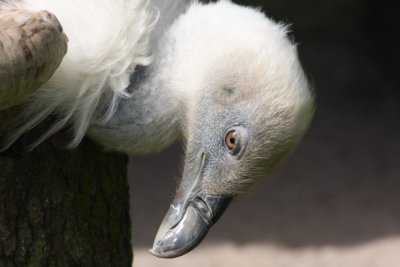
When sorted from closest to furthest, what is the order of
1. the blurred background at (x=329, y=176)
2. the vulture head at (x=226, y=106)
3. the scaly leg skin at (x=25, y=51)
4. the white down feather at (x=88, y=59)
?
1. the scaly leg skin at (x=25, y=51)
2. the white down feather at (x=88, y=59)
3. the vulture head at (x=226, y=106)
4. the blurred background at (x=329, y=176)

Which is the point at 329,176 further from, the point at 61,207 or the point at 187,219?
the point at 61,207

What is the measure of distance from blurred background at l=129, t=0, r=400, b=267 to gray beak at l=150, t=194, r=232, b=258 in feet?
5.98

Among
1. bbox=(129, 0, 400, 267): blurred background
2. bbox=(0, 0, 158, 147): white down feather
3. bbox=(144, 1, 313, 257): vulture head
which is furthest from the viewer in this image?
bbox=(129, 0, 400, 267): blurred background

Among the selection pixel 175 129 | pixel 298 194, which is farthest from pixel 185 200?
pixel 298 194

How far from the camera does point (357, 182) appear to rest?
6.90 meters

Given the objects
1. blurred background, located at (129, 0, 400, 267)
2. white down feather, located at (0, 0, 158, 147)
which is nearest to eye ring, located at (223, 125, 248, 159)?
white down feather, located at (0, 0, 158, 147)

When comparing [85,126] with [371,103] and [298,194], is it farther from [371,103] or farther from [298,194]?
[371,103]

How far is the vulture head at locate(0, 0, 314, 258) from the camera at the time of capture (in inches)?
109

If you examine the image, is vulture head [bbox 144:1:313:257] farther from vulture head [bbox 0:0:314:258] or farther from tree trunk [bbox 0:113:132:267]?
tree trunk [bbox 0:113:132:267]

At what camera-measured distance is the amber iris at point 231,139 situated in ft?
9.67

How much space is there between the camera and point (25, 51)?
2.40 m

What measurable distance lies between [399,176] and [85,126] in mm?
4599

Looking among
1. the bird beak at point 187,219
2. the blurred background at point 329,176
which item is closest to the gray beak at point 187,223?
the bird beak at point 187,219

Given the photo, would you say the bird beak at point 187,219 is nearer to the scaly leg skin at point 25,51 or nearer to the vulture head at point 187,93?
the vulture head at point 187,93
